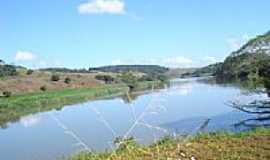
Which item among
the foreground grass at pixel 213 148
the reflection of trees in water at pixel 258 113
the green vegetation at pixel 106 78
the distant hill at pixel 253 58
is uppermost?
the distant hill at pixel 253 58

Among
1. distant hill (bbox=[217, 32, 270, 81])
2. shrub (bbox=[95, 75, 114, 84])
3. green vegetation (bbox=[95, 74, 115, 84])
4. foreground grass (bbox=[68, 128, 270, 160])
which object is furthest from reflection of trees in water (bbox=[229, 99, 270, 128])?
green vegetation (bbox=[95, 74, 115, 84])

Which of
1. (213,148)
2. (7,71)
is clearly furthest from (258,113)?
(7,71)

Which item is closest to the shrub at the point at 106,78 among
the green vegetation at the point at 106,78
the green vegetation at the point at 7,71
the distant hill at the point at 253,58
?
the green vegetation at the point at 106,78

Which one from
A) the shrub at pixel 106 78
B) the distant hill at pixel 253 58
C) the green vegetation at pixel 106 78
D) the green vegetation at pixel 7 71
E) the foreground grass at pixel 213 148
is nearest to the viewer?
the foreground grass at pixel 213 148

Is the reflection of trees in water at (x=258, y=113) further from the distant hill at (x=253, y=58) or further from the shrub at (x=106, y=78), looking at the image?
the shrub at (x=106, y=78)

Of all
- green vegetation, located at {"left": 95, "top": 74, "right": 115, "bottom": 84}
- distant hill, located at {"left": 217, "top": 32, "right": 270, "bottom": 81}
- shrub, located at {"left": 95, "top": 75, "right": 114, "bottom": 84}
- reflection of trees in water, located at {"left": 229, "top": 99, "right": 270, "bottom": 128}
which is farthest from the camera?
green vegetation, located at {"left": 95, "top": 74, "right": 115, "bottom": 84}

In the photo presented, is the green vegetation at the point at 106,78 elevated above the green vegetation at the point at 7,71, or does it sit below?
below

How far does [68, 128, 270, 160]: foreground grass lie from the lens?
28.3 ft

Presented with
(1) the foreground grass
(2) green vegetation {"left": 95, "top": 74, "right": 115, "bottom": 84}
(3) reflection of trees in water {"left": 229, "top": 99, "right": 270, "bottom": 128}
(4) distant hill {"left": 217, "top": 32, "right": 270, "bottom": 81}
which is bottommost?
(2) green vegetation {"left": 95, "top": 74, "right": 115, "bottom": 84}

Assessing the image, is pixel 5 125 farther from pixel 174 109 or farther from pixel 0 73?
pixel 0 73

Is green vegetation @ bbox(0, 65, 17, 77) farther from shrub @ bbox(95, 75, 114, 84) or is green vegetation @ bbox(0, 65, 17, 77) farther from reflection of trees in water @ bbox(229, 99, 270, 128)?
reflection of trees in water @ bbox(229, 99, 270, 128)

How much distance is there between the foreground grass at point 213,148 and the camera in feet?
28.3

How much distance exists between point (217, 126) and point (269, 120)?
2.52m

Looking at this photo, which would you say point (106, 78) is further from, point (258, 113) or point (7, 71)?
point (258, 113)
